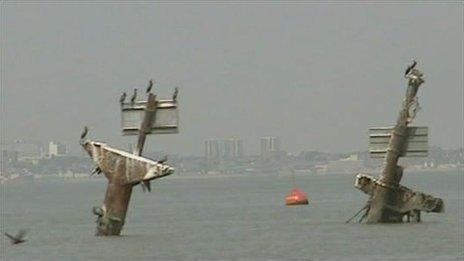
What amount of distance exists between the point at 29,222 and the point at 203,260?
53682 millimetres

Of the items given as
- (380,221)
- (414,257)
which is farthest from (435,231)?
(414,257)

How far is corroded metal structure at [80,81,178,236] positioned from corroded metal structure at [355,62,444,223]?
502 inches

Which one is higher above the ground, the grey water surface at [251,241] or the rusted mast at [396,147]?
the rusted mast at [396,147]

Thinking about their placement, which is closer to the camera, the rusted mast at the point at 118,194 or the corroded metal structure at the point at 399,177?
the rusted mast at the point at 118,194

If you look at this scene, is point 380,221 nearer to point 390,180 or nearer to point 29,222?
point 390,180

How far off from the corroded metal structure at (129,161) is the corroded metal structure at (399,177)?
12739mm

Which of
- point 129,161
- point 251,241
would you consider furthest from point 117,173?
point 251,241

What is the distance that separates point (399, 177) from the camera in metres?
79.4

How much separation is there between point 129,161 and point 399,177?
16.1 meters

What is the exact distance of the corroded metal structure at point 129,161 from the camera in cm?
6894

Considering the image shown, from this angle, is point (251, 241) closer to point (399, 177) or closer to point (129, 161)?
point (399, 177)

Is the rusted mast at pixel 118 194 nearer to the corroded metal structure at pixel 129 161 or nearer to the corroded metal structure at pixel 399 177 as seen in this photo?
the corroded metal structure at pixel 129 161

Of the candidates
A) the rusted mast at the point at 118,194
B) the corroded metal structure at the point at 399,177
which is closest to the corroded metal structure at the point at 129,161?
the rusted mast at the point at 118,194

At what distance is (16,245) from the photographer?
8156 centimetres
